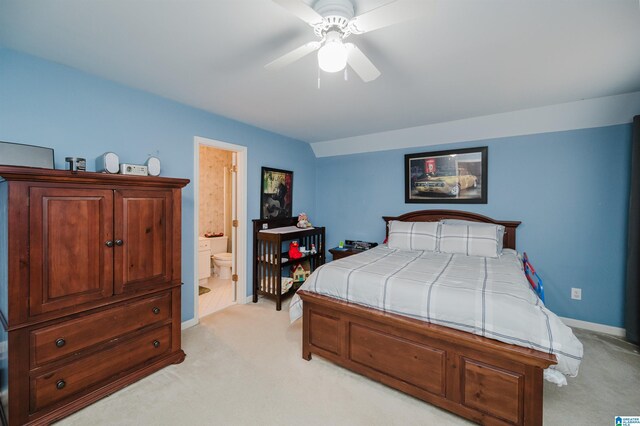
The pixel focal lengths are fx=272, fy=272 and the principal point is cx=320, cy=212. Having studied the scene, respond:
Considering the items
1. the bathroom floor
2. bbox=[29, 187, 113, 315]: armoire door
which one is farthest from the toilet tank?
bbox=[29, 187, 113, 315]: armoire door

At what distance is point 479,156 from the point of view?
11.4 feet

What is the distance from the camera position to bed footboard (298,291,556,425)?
5.09 feet

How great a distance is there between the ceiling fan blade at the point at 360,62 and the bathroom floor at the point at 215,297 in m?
3.14

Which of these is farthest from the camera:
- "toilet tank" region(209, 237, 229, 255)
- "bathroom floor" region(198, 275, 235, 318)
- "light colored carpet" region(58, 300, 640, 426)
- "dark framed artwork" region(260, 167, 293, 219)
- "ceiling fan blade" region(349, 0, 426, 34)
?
"toilet tank" region(209, 237, 229, 255)

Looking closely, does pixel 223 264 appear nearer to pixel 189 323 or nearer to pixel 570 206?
pixel 189 323

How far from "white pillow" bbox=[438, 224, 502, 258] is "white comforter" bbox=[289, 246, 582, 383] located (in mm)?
173

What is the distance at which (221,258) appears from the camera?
470 centimetres

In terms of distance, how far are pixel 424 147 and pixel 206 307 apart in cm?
367

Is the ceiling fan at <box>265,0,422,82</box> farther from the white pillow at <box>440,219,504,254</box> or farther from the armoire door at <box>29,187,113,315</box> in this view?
the white pillow at <box>440,219,504,254</box>

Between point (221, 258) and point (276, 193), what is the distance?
162cm

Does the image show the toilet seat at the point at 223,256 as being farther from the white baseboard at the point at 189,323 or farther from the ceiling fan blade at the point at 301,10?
the ceiling fan blade at the point at 301,10

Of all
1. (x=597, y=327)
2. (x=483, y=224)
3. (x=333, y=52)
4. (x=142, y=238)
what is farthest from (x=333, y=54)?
(x=597, y=327)

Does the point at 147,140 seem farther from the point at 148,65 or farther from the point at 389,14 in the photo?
the point at 389,14

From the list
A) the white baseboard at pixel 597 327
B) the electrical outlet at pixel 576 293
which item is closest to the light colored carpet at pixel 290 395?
the white baseboard at pixel 597 327
